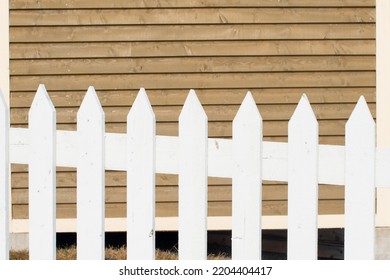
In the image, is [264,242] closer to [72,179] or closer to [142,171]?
[72,179]

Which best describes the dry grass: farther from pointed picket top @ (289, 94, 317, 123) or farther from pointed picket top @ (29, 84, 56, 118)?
pointed picket top @ (289, 94, 317, 123)

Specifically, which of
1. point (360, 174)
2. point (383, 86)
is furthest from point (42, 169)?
point (383, 86)

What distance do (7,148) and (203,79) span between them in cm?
401

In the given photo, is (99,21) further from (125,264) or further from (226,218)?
(125,264)

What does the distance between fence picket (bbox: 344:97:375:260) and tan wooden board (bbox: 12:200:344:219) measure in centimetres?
424

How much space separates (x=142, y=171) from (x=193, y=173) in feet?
0.73

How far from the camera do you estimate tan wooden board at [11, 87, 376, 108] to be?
8.30 m

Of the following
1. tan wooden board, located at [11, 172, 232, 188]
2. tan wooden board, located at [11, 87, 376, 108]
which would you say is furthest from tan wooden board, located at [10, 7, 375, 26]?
tan wooden board, located at [11, 172, 232, 188]

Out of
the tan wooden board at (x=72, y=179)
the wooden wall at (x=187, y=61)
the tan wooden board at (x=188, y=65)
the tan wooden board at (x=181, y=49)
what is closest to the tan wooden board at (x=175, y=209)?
the wooden wall at (x=187, y=61)

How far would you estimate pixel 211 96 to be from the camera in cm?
835

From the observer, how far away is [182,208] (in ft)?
13.8

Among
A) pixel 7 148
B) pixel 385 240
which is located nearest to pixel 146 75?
pixel 385 240

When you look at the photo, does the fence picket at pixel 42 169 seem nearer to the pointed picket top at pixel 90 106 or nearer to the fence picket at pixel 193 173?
the pointed picket top at pixel 90 106

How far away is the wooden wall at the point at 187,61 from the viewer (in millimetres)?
8273
